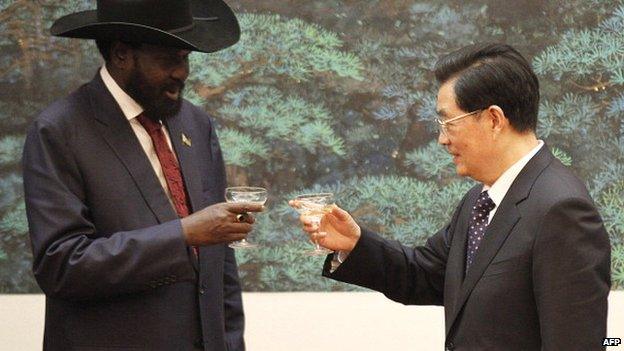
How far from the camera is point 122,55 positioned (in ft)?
11.2

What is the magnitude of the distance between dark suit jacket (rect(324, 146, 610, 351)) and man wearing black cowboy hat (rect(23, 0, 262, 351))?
660 millimetres

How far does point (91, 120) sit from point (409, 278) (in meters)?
1.07

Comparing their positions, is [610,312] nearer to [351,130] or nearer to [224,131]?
[351,130]

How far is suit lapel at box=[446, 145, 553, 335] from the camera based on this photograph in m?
3.01

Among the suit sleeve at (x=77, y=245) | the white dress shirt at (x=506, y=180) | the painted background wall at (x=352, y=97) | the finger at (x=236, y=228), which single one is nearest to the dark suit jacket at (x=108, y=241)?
the suit sleeve at (x=77, y=245)

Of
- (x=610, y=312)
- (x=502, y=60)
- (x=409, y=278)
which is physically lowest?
(x=610, y=312)

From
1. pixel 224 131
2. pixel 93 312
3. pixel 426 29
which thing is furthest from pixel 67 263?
pixel 426 29

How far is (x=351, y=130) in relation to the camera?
15.6 feet

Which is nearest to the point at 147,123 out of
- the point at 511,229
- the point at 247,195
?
the point at 247,195

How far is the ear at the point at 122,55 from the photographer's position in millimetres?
3416

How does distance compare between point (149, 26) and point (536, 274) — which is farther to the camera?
point (149, 26)

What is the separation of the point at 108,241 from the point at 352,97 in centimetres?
177

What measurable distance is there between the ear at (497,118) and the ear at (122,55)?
3.58 ft

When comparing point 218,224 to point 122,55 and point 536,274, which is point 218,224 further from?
point 536,274
